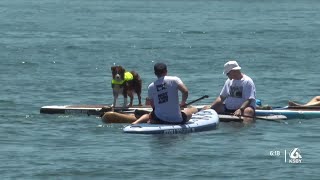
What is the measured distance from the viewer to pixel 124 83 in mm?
28016

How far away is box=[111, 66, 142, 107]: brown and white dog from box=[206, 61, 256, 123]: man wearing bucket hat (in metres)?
3.18

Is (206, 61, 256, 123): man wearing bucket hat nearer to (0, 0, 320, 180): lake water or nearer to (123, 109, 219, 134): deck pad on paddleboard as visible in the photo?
(0, 0, 320, 180): lake water

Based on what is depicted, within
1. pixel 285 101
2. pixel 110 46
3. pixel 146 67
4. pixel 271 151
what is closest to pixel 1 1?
pixel 110 46

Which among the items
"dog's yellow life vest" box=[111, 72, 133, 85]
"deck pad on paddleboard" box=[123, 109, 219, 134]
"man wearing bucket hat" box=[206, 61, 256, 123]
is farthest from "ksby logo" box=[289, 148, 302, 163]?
"dog's yellow life vest" box=[111, 72, 133, 85]

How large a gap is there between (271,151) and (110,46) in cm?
3581

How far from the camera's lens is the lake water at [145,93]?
20.5 meters

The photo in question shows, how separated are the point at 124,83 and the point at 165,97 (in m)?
4.71

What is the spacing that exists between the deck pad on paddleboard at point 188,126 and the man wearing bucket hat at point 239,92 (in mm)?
506

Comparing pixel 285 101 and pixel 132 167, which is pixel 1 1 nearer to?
pixel 285 101

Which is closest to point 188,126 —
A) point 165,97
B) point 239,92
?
point 165,97

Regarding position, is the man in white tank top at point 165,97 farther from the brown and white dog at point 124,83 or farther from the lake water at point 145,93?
the brown and white dog at point 124,83

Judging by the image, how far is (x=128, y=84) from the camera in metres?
28.1

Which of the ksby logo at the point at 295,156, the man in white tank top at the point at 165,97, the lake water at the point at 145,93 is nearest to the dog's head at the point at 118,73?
the lake water at the point at 145,93

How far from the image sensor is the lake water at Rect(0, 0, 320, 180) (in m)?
20.5
